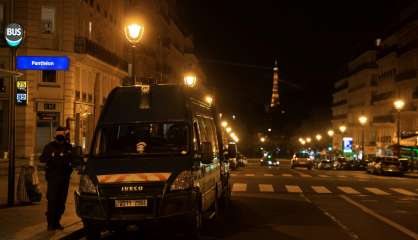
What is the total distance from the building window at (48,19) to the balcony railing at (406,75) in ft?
160

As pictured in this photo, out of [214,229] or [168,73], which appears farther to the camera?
[168,73]

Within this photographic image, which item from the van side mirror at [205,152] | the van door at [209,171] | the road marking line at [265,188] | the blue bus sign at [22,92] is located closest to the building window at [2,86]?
the road marking line at [265,188]

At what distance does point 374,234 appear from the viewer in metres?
14.3

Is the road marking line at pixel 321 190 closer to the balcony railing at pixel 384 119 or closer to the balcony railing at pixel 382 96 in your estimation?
the balcony railing at pixel 384 119

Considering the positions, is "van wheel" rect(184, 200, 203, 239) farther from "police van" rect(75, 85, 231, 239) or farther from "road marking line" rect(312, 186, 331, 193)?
"road marking line" rect(312, 186, 331, 193)

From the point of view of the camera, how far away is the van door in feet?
45.4

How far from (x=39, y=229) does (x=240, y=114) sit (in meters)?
172

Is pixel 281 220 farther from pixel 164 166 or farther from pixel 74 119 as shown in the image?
pixel 74 119

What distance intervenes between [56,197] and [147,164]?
92.4 inches

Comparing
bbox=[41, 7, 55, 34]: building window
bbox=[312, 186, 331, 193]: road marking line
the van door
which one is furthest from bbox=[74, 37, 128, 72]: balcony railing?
the van door

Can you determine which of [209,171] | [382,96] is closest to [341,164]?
[382,96]

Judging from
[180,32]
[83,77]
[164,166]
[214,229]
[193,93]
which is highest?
[180,32]

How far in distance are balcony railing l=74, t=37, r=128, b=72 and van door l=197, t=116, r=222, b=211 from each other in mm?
26535

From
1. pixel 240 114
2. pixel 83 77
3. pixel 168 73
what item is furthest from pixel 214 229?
pixel 240 114
